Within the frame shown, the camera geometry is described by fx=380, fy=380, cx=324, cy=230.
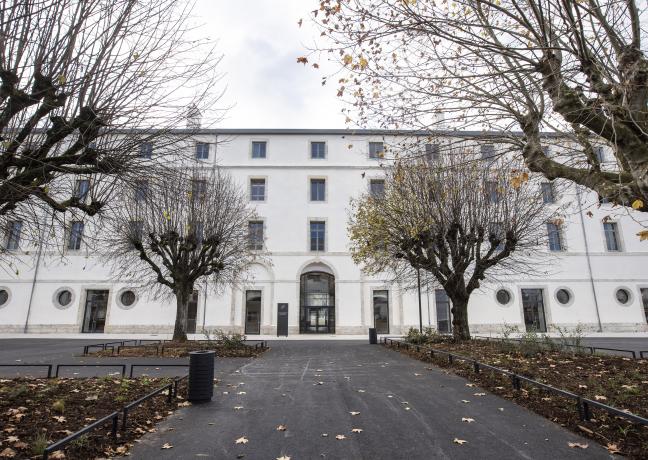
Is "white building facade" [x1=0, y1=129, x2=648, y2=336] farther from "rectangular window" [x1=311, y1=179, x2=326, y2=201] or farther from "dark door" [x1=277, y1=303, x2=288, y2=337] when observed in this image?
"rectangular window" [x1=311, y1=179, x2=326, y2=201]

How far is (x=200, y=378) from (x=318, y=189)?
2344 centimetres

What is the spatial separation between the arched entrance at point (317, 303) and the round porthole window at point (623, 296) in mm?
20473

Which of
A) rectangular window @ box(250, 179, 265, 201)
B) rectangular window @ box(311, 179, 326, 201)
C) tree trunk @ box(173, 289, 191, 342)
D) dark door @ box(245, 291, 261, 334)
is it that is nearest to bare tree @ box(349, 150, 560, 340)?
tree trunk @ box(173, 289, 191, 342)

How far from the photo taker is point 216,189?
1848 cm

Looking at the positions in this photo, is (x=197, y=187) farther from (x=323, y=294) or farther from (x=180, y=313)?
(x=323, y=294)

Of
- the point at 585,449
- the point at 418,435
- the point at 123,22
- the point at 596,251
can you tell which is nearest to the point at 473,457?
the point at 418,435

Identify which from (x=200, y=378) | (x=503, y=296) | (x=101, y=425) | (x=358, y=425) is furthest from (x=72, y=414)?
(x=503, y=296)

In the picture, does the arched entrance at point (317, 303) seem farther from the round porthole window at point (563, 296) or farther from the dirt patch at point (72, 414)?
the dirt patch at point (72, 414)

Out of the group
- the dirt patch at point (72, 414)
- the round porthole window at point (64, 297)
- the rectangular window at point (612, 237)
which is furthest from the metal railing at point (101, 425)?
the rectangular window at point (612, 237)

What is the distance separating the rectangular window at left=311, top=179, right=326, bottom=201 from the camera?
29422 mm

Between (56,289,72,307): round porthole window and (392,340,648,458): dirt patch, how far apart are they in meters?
26.3

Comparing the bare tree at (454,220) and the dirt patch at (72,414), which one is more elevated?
the bare tree at (454,220)

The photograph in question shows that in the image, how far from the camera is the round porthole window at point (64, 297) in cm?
2702

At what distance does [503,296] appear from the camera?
27.3m
